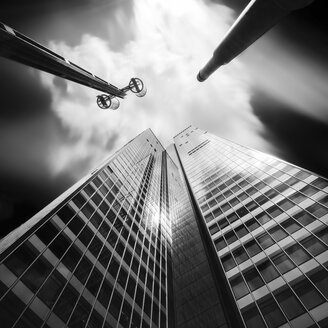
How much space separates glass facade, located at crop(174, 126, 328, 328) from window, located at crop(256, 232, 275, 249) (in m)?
0.12

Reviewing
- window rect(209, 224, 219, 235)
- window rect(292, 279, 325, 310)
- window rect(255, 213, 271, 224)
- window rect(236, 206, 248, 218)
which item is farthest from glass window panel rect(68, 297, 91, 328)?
window rect(236, 206, 248, 218)

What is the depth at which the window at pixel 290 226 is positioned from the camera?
25.9 meters

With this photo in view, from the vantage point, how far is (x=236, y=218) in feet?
113

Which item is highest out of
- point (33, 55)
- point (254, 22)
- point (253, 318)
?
point (33, 55)

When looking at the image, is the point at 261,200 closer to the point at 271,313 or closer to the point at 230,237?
the point at 230,237

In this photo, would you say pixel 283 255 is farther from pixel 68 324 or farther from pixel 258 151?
pixel 258 151

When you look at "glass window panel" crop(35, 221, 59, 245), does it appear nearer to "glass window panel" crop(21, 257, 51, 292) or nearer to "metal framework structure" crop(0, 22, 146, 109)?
"glass window panel" crop(21, 257, 51, 292)

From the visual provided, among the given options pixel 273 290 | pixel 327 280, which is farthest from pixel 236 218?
pixel 327 280

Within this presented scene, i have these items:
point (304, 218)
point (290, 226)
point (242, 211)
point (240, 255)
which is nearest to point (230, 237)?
point (240, 255)

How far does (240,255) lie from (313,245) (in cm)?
811

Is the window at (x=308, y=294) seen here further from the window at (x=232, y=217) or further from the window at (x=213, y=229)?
the window at (x=213, y=229)

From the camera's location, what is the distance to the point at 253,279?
2438 cm

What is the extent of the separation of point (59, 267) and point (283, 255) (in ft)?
70.0

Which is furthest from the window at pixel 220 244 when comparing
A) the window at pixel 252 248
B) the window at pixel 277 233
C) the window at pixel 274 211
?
the window at pixel 274 211
